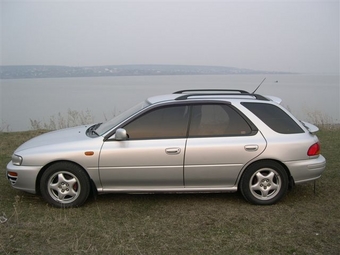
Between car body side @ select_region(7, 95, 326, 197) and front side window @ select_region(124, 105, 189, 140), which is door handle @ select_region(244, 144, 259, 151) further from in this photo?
front side window @ select_region(124, 105, 189, 140)

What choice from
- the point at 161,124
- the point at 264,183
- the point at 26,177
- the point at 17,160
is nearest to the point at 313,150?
the point at 264,183

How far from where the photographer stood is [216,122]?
15.5ft

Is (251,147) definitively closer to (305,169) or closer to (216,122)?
(216,122)

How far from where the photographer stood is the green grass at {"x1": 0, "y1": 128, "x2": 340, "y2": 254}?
3.59 metres

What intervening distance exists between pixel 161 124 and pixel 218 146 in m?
0.82

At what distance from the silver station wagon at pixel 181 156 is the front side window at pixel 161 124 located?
0.01 metres

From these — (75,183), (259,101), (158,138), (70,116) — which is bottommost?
(70,116)

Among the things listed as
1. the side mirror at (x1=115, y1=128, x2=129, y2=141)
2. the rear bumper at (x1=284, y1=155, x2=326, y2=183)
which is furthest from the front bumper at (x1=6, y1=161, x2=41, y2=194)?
the rear bumper at (x1=284, y1=155, x2=326, y2=183)

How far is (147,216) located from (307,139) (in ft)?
7.81

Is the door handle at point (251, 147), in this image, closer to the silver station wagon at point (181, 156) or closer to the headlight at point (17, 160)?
the silver station wagon at point (181, 156)

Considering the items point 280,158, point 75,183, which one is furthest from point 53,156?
point 280,158

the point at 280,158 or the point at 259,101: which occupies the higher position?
the point at 259,101

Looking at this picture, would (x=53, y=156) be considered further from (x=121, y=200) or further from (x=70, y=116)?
(x=70, y=116)

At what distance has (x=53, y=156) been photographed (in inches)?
177
